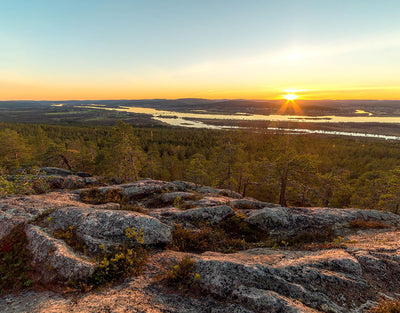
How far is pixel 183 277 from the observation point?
6.52 metres

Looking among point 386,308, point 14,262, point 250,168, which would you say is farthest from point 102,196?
point 250,168

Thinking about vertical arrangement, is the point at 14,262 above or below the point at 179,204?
above

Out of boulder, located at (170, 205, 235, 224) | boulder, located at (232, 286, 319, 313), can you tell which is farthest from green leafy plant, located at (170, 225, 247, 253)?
boulder, located at (232, 286, 319, 313)

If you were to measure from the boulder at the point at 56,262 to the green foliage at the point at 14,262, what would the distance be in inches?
10.9

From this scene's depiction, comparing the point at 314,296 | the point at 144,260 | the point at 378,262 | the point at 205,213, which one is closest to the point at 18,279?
the point at 144,260

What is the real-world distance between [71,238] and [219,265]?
6.62 meters

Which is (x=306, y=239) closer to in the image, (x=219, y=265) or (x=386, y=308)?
(x=386, y=308)

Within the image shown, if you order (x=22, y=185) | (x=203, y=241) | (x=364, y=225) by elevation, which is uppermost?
(x=22, y=185)

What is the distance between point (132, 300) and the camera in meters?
5.62

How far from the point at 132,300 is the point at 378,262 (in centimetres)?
949

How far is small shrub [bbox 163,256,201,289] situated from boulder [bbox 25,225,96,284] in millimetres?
2837

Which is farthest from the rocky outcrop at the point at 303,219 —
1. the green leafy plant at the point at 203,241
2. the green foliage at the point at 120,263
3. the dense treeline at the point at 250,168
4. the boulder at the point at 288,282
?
the green foliage at the point at 120,263

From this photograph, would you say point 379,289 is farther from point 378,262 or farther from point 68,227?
point 68,227

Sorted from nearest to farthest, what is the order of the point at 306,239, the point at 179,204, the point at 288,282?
the point at 288,282 < the point at 306,239 < the point at 179,204
